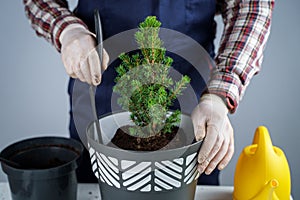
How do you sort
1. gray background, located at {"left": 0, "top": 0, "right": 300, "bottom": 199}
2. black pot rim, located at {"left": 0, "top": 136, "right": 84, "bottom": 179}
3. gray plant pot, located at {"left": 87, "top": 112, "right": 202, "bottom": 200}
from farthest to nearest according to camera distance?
1. gray background, located at {"left": 0, "top": 0, "right": 300, "bottom": 199}
2. black pot rim, located at {"left": 0, "top": 136, "right": 84, "bottom": 179}
3. gray plant pot, located at {"left": 87, "top": 112, "right": 202, "bottom": 200}

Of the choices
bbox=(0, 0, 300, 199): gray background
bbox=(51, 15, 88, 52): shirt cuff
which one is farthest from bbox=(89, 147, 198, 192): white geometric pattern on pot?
bbox=(0, 0, 300, 199): gray background

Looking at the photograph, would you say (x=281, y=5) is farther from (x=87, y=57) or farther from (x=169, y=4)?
(x=87, y=57)

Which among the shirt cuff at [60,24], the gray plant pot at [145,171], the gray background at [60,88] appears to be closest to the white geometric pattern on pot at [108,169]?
the gray plant pot at [145,171]

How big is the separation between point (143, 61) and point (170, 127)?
0.11 meters

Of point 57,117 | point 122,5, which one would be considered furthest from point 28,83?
point 122,5

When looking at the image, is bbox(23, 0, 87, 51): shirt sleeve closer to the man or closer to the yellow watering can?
the man

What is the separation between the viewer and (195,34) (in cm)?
88

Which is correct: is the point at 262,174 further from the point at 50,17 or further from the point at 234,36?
the point at 50,17

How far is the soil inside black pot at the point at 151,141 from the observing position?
23.2 inches

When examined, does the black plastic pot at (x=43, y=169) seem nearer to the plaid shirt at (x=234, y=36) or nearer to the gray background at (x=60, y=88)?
the plaid shirt at (x=234, y=36)

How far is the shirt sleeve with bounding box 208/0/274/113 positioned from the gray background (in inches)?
14.5

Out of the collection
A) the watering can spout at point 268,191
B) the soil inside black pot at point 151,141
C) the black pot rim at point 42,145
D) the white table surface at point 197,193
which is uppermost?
the soil inside black pot at point 151,141

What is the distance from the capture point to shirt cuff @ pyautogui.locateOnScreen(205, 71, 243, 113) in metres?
0.74

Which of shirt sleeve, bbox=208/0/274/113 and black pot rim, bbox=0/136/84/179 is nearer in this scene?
black pot rim, bbox=0/136/84/179
